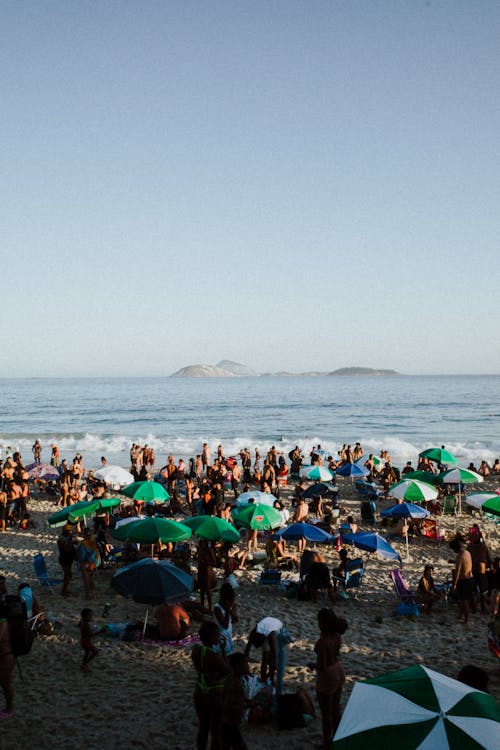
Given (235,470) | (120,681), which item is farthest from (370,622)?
(235,470)

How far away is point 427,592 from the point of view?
10.2m

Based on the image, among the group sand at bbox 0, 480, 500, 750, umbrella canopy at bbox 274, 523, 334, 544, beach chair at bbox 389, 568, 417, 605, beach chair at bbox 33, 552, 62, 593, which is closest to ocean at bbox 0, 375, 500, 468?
beach chair at bbox 33, 552, 62, 593

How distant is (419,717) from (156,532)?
7606 mm

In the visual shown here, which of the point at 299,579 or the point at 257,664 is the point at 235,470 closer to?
the point at 299,579

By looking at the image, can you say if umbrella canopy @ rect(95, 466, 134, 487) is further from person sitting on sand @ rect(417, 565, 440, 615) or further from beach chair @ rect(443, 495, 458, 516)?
person sitting on sand @ rect(417, 565, 440, 615)

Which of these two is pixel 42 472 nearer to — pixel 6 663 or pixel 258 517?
pixel 258 517

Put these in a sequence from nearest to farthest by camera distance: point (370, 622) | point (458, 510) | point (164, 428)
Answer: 1. point (370, 622)
2. point (458, 510)
3. point (164, 428)

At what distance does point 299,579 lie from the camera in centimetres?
1134

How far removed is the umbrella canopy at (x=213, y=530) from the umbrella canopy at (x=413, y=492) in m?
5.16

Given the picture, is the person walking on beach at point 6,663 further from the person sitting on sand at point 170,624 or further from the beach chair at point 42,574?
the beach chair at point 42,574

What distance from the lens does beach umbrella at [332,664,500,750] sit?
342 cm

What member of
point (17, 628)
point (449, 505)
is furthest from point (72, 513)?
point (449, 505)

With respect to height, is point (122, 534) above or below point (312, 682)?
above

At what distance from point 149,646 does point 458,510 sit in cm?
1321
